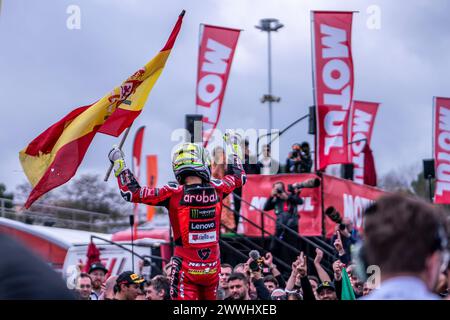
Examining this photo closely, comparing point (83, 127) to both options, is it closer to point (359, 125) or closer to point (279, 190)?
point (279, 190)

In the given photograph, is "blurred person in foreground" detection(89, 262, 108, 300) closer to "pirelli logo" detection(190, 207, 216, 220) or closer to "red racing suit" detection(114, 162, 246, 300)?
"red racing suit" detection(114, 162, 246, 300)

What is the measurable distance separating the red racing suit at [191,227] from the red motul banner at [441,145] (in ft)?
44.8

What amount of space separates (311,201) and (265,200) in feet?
3.01

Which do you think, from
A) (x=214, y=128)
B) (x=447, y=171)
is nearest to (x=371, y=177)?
(x=447, y=171)

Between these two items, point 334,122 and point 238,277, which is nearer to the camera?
point 238,277

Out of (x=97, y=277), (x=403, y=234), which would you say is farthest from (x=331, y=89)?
(x=403, y=234)

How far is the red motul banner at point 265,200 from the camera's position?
1473 centimetres

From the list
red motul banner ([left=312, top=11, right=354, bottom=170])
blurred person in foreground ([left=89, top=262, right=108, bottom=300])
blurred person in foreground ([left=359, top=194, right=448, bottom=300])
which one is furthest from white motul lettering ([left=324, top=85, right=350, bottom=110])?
blurred person in foreground ([left=359, top=194, right=448, bottom=300])

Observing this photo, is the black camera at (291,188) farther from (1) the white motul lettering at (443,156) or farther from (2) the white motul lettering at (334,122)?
(1) the white motul lettering at (443,156)

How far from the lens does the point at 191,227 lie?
743 cm

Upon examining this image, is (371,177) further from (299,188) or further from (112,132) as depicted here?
(112,132)

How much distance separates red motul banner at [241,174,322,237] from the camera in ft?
48.3

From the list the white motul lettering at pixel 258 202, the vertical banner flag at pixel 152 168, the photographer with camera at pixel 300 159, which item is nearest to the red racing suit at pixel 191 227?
the white motul lettering at pixel 258 202

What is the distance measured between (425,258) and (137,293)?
606cm
